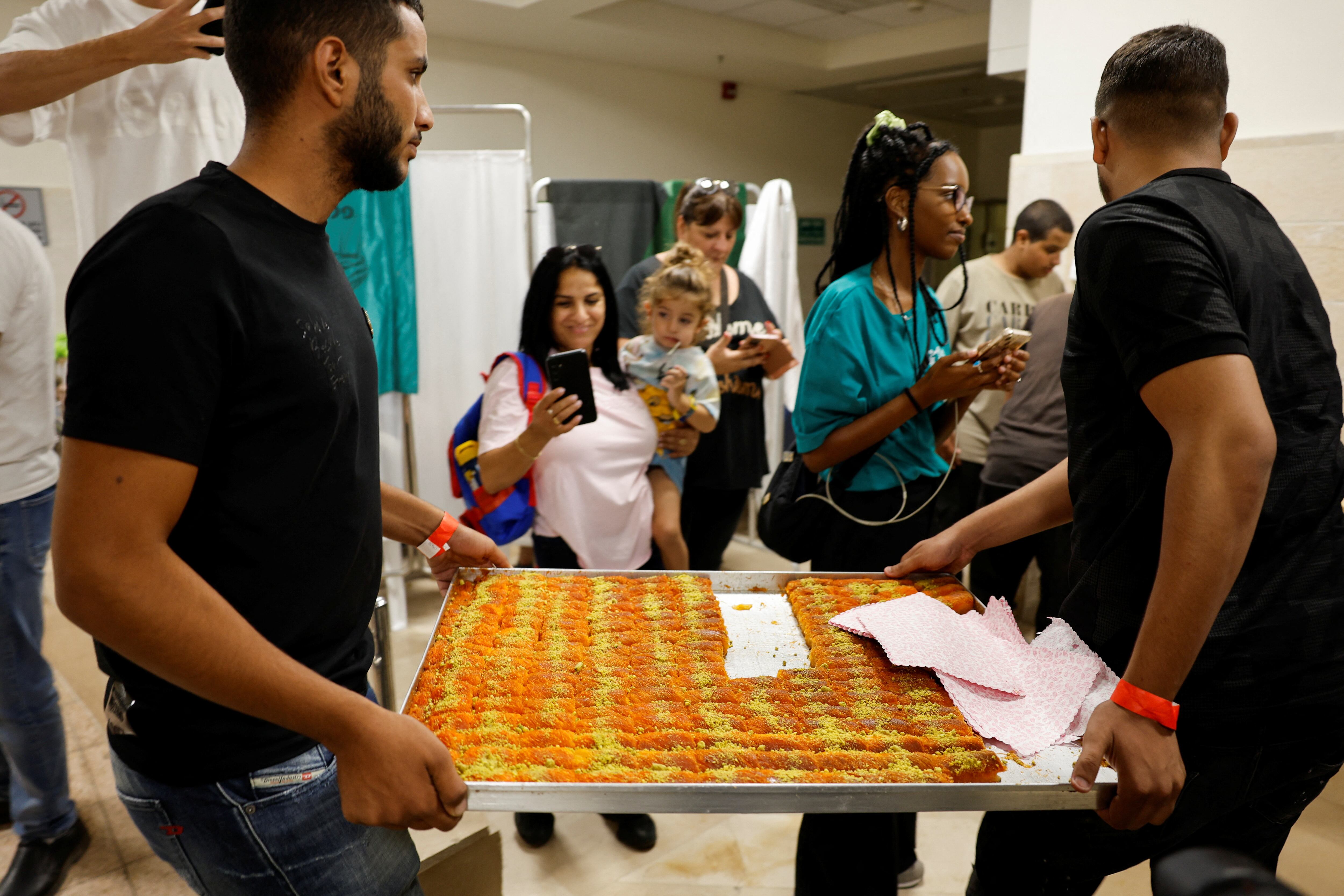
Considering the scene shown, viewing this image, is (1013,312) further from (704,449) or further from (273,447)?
(273,447)

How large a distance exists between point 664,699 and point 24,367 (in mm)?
1781

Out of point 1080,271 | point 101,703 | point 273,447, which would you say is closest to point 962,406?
point 1080,271

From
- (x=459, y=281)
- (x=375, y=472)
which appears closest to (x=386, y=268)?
(x=459, y=281)

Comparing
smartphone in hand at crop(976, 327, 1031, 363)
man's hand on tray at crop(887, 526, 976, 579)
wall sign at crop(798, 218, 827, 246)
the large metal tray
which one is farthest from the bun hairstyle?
wall sign at crop(798, 218, 827, 246)

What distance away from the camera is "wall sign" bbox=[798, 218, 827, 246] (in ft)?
31.2

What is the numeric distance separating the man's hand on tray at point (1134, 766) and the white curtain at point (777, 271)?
8.88 ft

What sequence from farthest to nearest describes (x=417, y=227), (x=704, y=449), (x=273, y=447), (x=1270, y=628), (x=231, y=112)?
(x=417, y=227), (x=704, y=449), (x=231, y=112), (x=1270, y=628), (x=273, y=447)

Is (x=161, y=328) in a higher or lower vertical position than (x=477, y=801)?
higher

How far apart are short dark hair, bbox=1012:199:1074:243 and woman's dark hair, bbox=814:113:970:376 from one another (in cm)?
151

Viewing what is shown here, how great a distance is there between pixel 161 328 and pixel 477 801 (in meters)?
0.57

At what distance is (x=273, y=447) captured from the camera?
920 mm

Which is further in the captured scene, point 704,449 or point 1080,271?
point 704,449

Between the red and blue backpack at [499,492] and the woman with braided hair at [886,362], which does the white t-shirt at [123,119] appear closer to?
the red and blue backpack at [499,492]

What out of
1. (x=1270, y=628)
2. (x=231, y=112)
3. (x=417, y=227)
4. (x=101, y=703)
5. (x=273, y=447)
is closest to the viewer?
(x=273, y=447)
